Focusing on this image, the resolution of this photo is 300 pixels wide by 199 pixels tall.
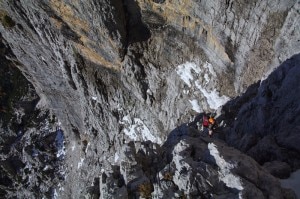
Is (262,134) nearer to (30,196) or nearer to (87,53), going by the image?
(87,53)

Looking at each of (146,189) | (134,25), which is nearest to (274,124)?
(146,189)

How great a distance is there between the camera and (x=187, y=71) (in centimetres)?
2931

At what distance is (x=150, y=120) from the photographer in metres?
34.4

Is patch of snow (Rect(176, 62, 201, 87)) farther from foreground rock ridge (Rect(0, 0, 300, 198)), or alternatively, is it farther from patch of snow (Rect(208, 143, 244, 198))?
patch of snow (Rect(208, 143, 244, 198))

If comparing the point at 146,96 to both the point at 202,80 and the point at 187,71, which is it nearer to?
the point at 187,71

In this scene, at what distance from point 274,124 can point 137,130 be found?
69.0 feet

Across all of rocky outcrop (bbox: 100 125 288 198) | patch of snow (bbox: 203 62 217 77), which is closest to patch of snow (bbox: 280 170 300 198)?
rocky outcrop (bbox: 100 125 288 198)

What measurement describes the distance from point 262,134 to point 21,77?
40544 mm

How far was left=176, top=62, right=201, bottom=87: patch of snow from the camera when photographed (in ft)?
94.1

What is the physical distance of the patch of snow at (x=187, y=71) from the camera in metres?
28.7

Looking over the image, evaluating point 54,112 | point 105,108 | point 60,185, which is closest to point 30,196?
point 60,185

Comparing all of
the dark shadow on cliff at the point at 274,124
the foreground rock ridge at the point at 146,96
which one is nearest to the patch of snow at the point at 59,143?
the foreground rock ridge at the point at 146,96

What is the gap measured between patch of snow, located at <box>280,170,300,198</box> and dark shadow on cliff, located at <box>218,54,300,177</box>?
0.26m

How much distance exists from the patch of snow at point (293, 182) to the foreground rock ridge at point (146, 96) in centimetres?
28
